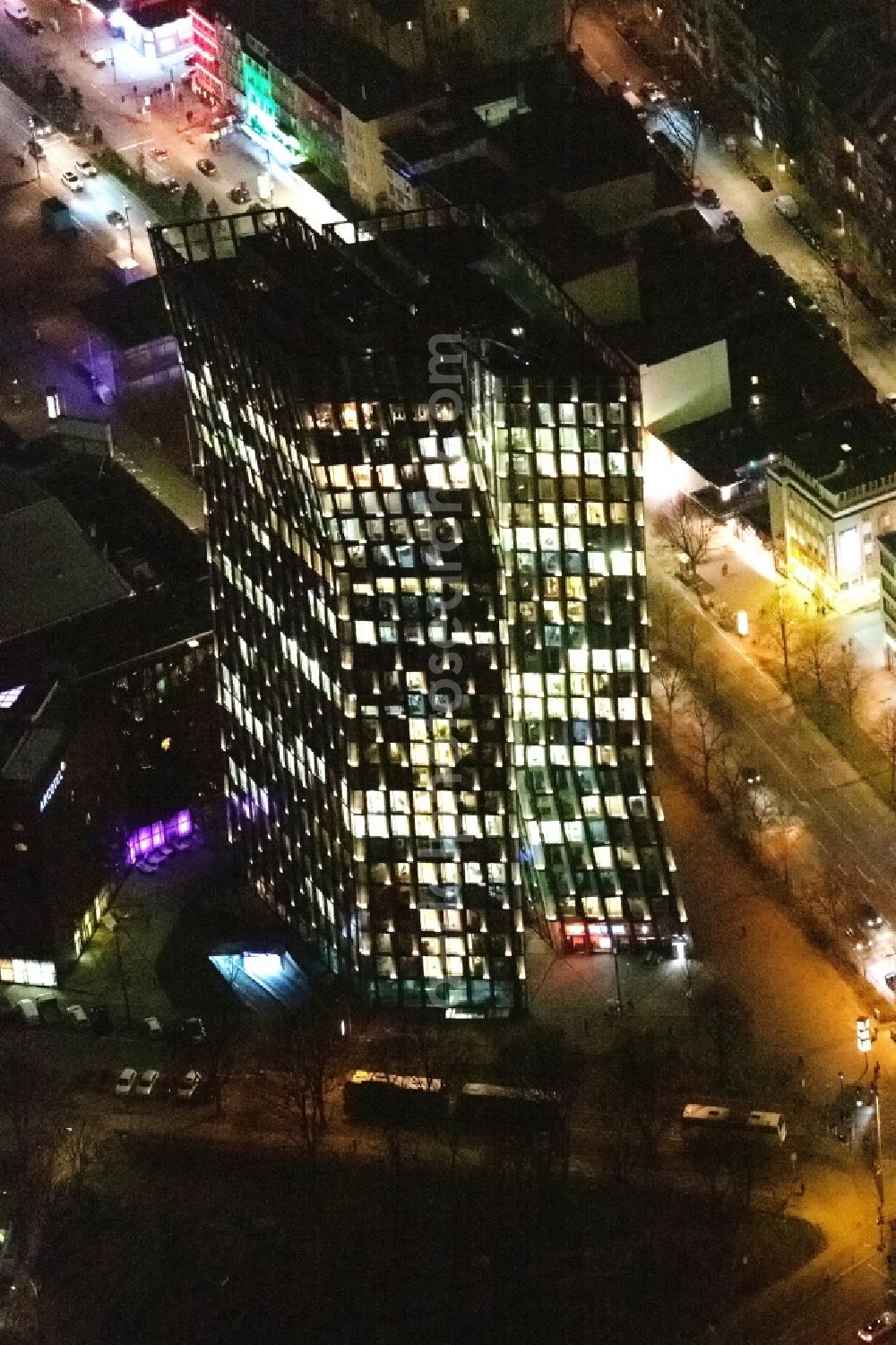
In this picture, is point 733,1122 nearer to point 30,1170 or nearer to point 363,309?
point 30,1170

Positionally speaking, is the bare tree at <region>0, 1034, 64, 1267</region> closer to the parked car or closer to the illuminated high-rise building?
the illuminated high-rise building

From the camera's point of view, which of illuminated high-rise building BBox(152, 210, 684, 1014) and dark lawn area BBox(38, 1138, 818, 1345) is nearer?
dark lawn area BBox(38, 1138, 818, 1345)

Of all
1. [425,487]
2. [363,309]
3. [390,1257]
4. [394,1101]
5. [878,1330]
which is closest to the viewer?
[878,1330]

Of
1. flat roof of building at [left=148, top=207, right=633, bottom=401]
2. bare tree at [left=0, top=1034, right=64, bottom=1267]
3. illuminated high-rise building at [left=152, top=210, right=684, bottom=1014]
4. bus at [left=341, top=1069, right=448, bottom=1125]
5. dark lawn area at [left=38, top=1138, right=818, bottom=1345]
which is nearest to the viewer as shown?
dark lawn area at [left=38, top=1138, right=818, bottom=1345]

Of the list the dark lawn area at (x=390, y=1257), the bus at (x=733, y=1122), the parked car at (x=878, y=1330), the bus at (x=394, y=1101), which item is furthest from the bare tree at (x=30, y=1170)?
the parked car at (x=878, y=1330)

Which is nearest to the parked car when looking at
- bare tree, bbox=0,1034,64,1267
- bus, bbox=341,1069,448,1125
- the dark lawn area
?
the dark lawn area

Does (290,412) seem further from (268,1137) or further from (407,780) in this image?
(268,1137)

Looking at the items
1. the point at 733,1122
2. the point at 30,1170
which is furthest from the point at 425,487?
the point at 30,1170
